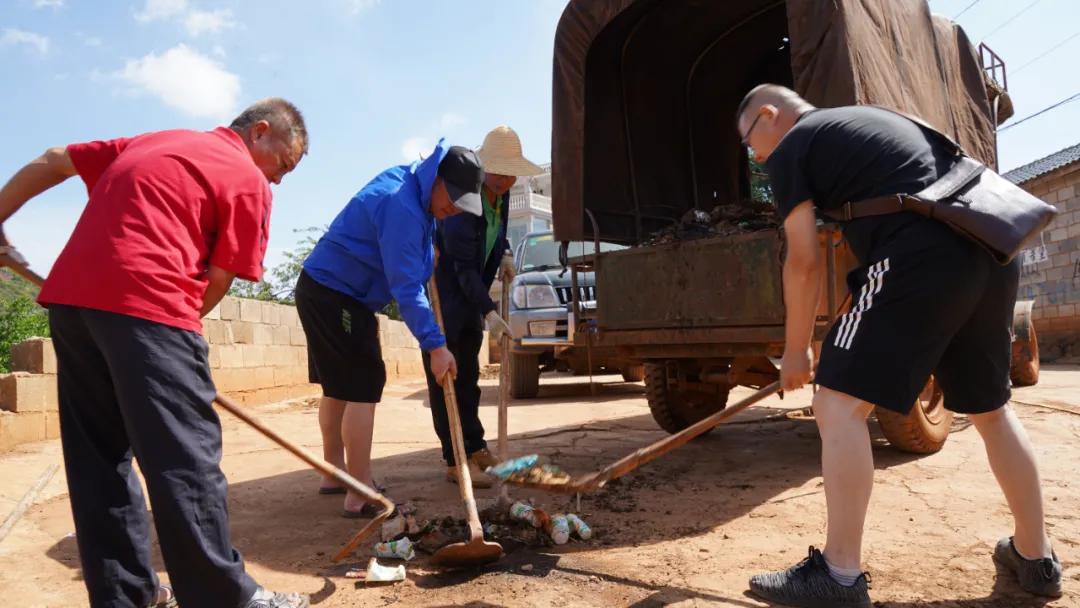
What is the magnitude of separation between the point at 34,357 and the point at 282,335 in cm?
424

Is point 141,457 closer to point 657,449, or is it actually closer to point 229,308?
point 657,449

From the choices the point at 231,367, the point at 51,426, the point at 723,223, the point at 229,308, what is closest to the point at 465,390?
the point at 723,223

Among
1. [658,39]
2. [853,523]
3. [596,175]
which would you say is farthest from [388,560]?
[658,39]

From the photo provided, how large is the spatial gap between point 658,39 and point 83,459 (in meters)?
4.16

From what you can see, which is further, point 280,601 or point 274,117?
point 274,117

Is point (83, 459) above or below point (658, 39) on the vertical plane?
below

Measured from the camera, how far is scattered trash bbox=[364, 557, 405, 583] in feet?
7.97

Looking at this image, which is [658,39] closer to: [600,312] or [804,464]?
[600,312]

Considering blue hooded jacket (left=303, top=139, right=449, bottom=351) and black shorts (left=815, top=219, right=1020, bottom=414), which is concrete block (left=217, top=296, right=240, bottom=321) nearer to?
blue hooded jacket (left=303, top=139, right=449, bottom=351)

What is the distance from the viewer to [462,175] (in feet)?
10.3

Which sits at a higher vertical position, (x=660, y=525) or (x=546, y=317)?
(x=546, y=317)

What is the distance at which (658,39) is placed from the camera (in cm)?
484

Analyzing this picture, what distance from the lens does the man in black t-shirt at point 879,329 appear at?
197 cm

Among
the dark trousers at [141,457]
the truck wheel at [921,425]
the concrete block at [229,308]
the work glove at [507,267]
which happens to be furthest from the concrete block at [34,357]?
the truck wheel at [921,425]
